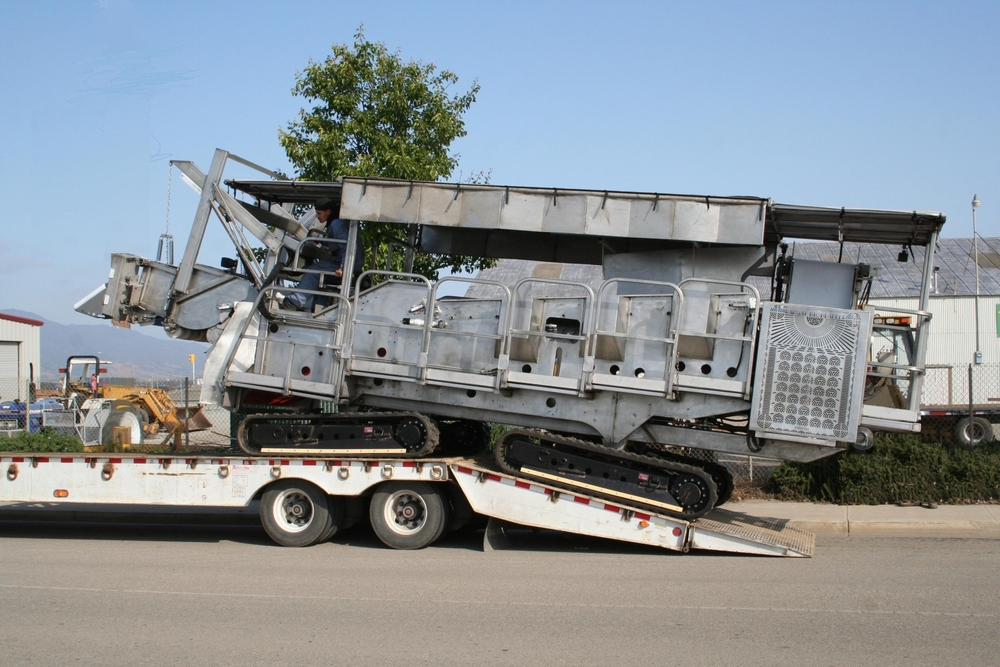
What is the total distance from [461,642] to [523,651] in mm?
444

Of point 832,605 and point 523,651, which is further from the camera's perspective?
point 832,605

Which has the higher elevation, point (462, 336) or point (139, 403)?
point (462, 336)

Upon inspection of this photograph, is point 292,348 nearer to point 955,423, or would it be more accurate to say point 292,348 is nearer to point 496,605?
point 496,605

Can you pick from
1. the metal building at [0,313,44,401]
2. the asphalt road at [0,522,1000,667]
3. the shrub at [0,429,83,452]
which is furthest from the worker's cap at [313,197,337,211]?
the metal building at [0,313,44,401]

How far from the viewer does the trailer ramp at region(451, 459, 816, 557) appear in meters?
8.40

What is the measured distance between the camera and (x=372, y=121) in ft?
47.5

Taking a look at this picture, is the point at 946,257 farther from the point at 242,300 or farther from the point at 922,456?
the point at 242,300

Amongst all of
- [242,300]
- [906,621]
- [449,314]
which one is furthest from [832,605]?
[242,300]

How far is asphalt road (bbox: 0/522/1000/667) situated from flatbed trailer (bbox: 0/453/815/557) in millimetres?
253

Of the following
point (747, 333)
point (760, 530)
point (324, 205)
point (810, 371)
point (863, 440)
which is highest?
point (324, 205)

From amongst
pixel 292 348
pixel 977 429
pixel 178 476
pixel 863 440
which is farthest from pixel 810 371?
pixel 977 429

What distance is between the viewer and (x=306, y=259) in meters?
9.92

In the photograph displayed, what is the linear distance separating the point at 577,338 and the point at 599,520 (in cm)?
174

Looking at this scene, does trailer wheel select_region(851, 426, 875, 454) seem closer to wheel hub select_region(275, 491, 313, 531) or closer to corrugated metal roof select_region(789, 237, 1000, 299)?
wheel hub select_region(275, 491, 313, 531)
